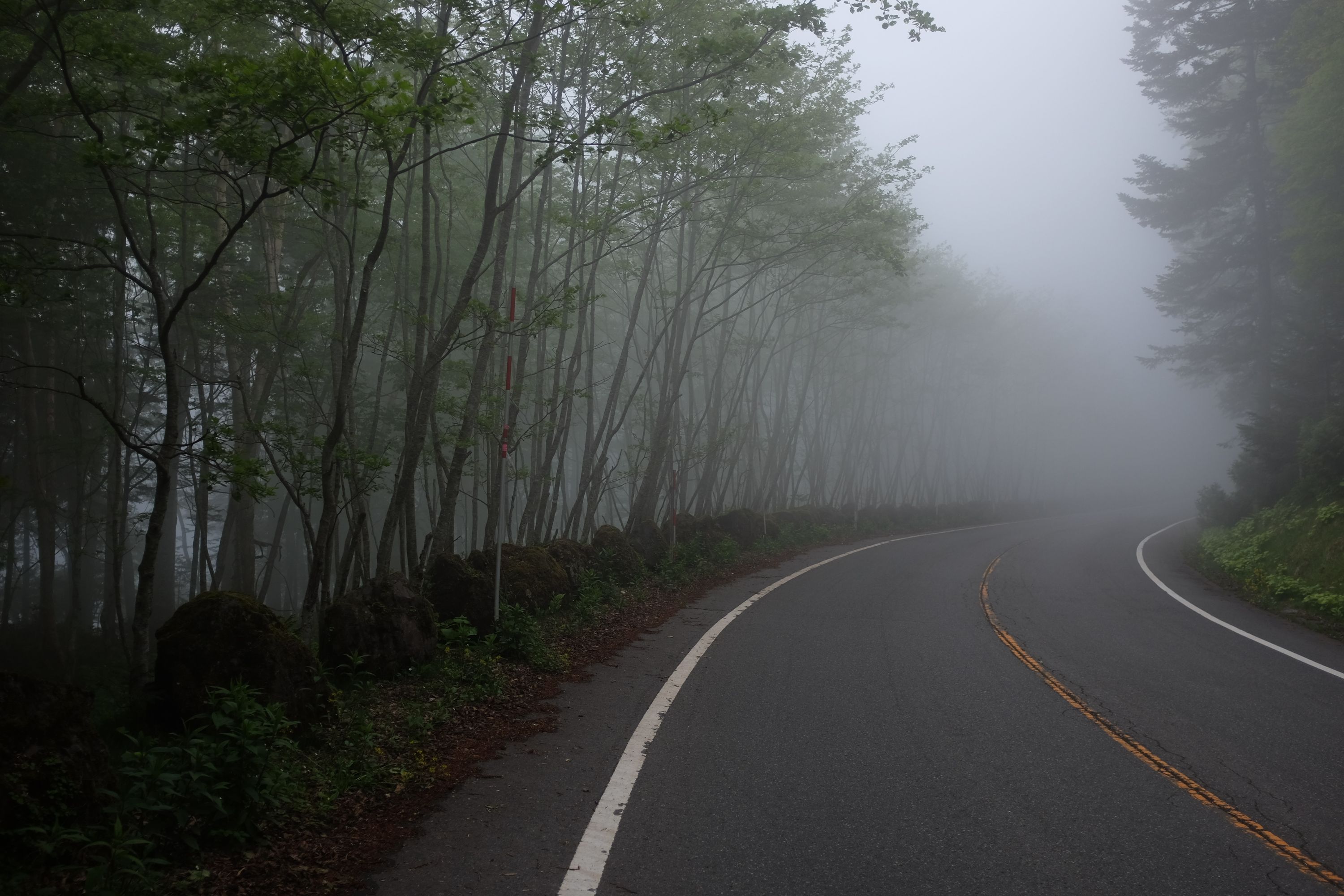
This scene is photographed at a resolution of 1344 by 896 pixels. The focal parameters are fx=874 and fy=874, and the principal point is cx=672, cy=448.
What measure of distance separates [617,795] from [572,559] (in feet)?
21.2

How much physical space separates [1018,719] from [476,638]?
4.57 meters

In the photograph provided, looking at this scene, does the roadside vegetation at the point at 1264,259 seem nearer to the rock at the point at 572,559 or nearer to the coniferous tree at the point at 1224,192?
the coniferous tree at the point at 1224,192

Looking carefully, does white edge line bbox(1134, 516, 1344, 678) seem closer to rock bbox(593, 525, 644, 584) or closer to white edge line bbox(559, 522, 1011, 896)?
white edge line bbox(559, 522, 1011, 896)

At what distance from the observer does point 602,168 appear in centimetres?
1795

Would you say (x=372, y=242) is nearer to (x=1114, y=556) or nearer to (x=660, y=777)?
(x=660, y=777)

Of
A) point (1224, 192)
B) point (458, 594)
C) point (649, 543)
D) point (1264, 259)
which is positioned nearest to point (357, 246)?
point (649, 543)

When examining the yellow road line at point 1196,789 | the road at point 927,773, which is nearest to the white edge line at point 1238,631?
the road at point 927,773

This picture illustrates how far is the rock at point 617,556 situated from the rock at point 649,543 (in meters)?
0.86

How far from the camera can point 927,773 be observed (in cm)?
494

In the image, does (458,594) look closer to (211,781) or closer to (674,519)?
(211,781)

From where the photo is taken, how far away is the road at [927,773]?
12.2 feet

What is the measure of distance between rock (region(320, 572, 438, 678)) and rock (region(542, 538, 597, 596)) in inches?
127

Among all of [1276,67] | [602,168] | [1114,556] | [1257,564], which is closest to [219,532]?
[602,168]

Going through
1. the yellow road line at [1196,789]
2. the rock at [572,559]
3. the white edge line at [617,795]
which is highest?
the rock at [572,559]
